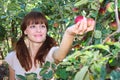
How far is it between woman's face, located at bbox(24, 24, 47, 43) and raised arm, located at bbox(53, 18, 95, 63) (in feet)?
0.67

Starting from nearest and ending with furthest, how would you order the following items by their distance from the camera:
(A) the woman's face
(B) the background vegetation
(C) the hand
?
(B) the background vegetation → (C) the hand → (A) the woman's face

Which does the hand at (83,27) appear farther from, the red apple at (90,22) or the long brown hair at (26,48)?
the long brown hair at (26,48)

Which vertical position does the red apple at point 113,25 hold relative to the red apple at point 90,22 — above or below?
below

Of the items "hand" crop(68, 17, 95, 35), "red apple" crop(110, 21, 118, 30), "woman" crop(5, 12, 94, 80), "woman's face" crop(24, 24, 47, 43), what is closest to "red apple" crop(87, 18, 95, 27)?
"hand" crop(68, 17, 95, 35)

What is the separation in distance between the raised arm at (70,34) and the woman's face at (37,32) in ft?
0.67

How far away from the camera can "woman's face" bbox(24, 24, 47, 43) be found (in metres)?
1.88

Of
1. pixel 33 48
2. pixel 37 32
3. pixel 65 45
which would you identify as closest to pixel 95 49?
pixel 65 45

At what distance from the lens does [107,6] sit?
1292 mm

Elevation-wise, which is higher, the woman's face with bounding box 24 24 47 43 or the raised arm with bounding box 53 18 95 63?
the raised arm with bounding box 53 18 95 63

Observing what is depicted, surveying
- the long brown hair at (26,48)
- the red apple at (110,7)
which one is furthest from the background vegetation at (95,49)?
the long brown hair at (26,48)

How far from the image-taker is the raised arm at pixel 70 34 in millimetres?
1185

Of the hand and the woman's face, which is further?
the woman's face

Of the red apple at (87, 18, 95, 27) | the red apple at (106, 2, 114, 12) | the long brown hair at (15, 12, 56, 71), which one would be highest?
the red apple at (106, 2, 114, 12)

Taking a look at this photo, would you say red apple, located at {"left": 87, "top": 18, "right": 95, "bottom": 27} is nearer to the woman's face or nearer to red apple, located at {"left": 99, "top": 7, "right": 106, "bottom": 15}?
red apple, located at {"left": 99, "top": 7, "right": 106, "bottom": 15}
